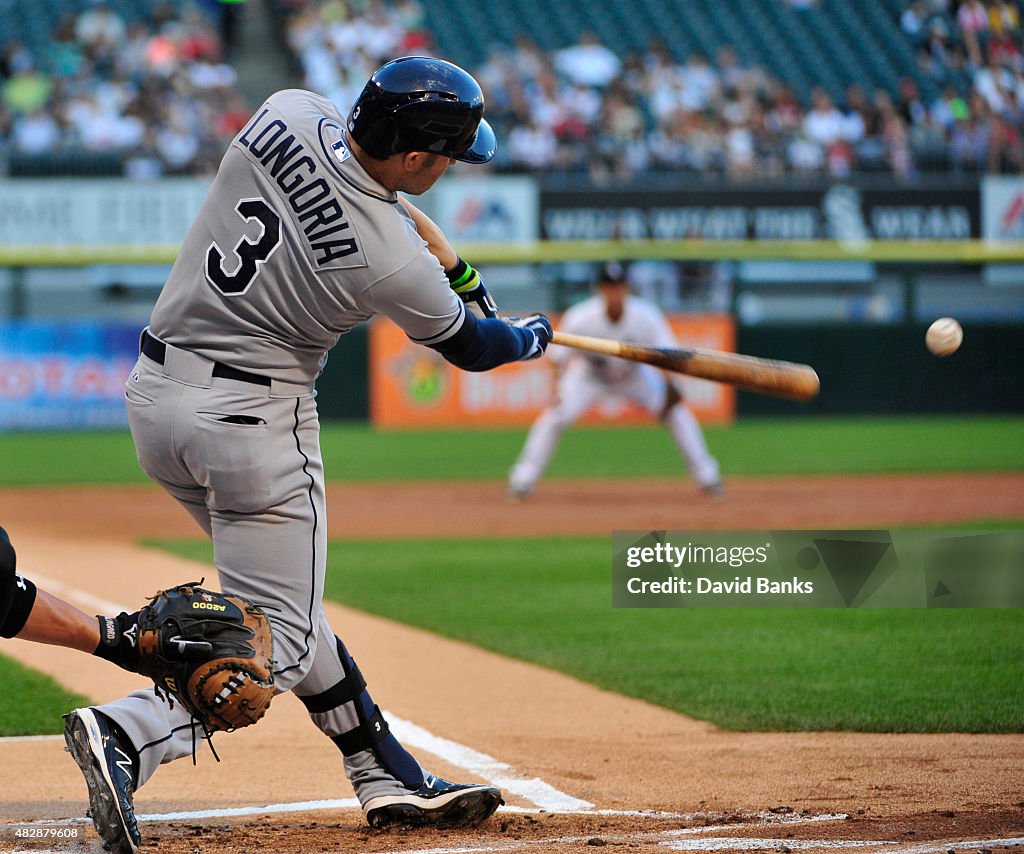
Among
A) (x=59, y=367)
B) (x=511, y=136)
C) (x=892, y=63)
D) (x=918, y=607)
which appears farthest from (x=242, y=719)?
(x=892, y=63)

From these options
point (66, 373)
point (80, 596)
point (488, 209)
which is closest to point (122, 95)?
point (66, 373)

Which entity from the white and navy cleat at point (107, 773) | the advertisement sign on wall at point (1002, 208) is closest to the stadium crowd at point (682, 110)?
the advertisement sign on wall at point (1002, 208)

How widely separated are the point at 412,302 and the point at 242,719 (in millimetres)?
1042

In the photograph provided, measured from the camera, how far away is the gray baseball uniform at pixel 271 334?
3260 mm

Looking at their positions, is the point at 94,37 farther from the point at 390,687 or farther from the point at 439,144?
the point at 439,144

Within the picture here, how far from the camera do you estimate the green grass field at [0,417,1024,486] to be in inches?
562

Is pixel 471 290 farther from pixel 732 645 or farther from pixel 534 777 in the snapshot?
pixel 732 645

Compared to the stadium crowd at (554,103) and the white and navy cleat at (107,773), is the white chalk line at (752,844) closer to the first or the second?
the white and navy cleat at (107,773)

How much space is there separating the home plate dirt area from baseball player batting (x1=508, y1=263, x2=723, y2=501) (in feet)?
15.8

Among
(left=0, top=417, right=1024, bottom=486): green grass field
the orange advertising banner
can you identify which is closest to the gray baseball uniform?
(left=0, top=417, right=1024, bottom=486): green grass field

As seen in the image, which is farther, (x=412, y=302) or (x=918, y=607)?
(x=918, y=607)

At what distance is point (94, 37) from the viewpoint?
64.8 feet

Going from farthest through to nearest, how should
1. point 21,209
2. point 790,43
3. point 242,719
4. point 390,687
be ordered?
point 790,43
point 21,209
point 390,687
point 242,719

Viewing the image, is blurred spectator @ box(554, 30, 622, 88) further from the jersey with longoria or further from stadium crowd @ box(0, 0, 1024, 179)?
the jersey with longoria
